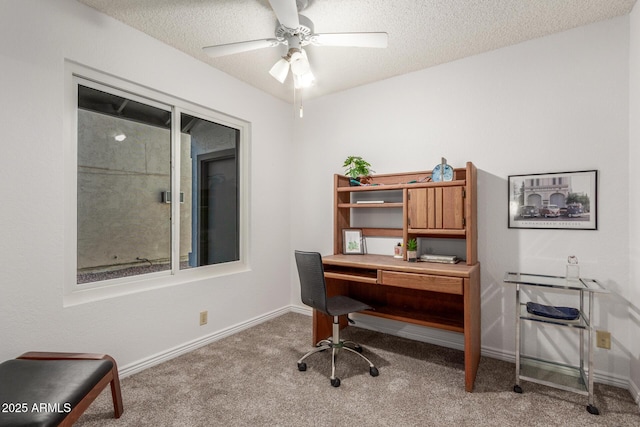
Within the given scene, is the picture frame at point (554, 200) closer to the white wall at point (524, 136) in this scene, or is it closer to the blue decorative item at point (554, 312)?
the white wall at point (524, 136)

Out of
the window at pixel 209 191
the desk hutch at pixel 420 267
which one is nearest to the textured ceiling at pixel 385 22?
the window at pixel 209 191

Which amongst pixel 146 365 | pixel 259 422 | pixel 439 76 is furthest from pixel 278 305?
pixel 439 76

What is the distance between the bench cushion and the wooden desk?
1680 millimetres

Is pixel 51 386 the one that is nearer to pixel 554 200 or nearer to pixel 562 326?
pixel 562 326

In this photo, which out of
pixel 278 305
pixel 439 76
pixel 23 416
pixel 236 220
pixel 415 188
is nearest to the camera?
pixel 23 416

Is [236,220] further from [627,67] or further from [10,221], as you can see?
[627,67]

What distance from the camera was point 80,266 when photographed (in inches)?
86.4

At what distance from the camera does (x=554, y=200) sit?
2342 mm

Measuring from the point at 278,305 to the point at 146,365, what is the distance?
5.09ft

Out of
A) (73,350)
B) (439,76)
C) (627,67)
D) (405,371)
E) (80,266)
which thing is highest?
(439,76)

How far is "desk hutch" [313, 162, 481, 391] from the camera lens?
2.23m

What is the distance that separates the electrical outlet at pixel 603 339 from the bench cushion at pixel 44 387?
3132mm

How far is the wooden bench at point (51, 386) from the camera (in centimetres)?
120

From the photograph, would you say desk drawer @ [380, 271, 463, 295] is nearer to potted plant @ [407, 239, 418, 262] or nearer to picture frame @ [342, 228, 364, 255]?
potted plant @ [407, 239, 418, 262]
